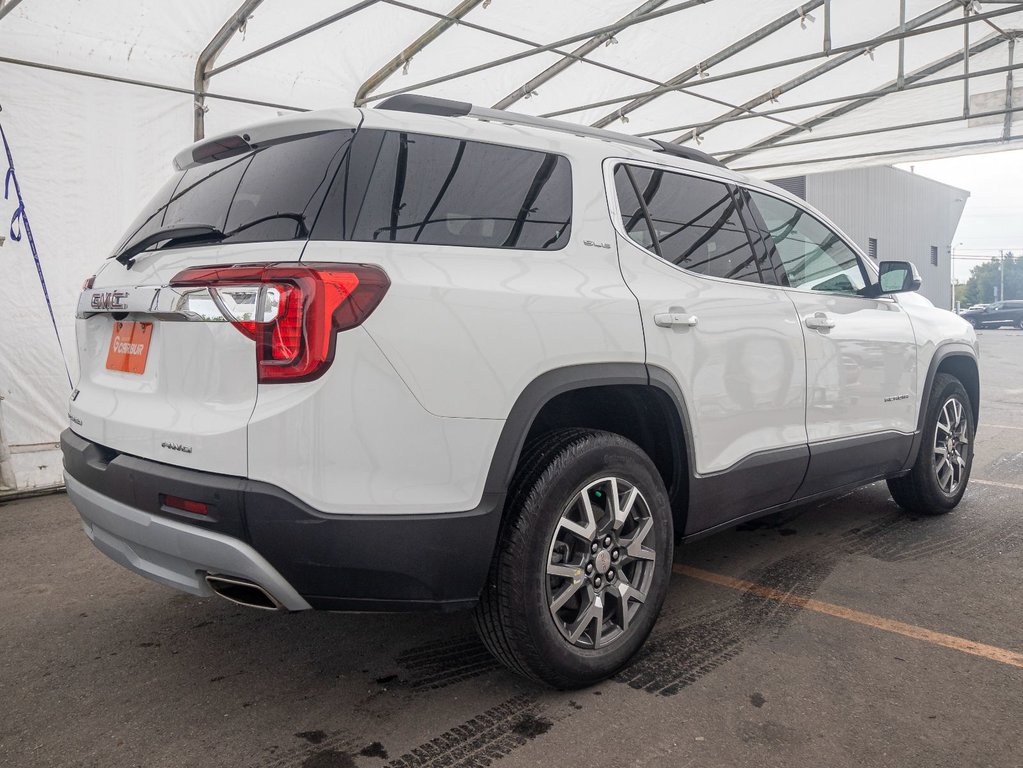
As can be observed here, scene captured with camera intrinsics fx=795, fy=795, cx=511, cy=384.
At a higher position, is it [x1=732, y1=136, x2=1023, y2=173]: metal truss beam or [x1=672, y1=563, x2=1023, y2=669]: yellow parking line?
[x1=732, y1=136, x2=1023, y2=173]: metal truss beam

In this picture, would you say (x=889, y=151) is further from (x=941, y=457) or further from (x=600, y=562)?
(x=600, y=562)

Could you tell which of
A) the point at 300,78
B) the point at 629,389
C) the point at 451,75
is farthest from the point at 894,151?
the point at 629,389

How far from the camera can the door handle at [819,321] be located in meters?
3.32

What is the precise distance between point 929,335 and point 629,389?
2.42 meters

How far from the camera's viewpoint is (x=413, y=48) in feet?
25.9

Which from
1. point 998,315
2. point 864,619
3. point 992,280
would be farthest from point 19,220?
point 992,280

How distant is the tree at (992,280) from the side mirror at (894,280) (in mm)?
106371

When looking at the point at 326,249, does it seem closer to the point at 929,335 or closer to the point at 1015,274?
the point at 929,335

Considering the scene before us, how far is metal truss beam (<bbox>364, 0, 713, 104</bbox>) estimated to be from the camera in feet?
23.4

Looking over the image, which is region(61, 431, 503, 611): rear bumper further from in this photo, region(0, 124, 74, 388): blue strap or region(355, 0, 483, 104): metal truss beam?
region(355, 0, 483, 104): metal truss beam

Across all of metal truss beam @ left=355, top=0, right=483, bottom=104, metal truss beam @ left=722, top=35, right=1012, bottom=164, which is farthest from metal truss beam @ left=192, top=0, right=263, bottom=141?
metal truss beam @ left=722, top=35, right=1012, bottom=164

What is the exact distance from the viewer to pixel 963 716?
→ 231 cm

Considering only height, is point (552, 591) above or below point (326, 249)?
below

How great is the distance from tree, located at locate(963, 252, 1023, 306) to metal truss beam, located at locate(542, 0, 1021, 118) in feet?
334
